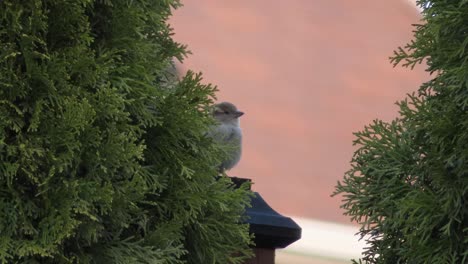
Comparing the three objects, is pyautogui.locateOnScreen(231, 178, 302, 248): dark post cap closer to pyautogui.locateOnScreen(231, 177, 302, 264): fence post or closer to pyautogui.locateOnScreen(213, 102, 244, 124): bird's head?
pyautogui.locateOnScreen(231, 177, 302, 264): fence post

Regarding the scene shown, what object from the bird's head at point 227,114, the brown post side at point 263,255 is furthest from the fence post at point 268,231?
the bird's head at point 227,114

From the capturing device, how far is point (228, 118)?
225 inches

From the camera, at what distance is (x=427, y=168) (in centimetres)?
316

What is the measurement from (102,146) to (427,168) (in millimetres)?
1163

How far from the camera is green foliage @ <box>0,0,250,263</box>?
102 inches

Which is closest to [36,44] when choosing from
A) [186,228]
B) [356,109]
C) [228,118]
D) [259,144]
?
[186,228]

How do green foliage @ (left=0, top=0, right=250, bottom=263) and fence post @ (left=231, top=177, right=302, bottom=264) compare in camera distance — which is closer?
green foliage @ (left=0, top=0, right=250, bottom=263)

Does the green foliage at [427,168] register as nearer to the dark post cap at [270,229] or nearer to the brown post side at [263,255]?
the dark post cap at [270,229]

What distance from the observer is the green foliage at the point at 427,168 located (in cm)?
304

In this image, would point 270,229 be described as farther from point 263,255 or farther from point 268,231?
point 263,255

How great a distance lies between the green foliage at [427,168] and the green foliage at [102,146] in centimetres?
53

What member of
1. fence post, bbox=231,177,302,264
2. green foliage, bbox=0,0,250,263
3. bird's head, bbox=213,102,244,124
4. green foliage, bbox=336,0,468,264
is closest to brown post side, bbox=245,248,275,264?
fence post, bbox=231,177,302,264

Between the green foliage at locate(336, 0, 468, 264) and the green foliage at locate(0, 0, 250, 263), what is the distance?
0.53 meters

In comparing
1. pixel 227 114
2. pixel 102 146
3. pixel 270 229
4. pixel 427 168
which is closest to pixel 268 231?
pixel 270 229
